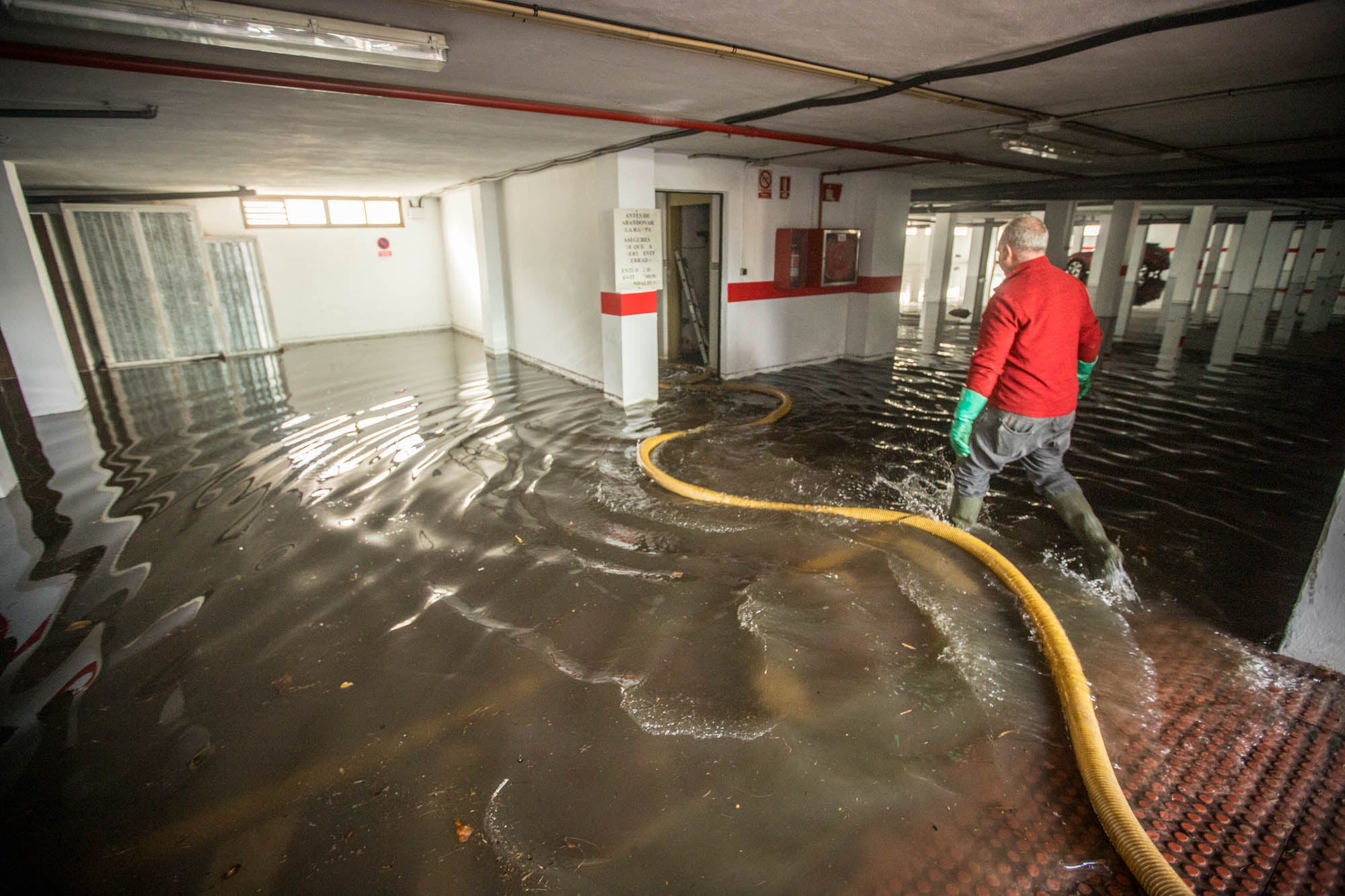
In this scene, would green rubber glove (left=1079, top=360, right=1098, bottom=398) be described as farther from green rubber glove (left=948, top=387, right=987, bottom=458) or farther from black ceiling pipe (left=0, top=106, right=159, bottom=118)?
black ceiling pipe (left=0, top=106, right=159, bottom=118)

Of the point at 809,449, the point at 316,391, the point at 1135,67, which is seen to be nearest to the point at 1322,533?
the point at 1135,67

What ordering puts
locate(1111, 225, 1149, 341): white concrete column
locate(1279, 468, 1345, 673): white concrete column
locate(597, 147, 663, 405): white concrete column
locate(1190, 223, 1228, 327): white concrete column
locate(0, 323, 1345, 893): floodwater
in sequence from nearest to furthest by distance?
locate(0, 323, 1345, 893): floodwater → locate(1279, 468, 1345, 673): white concrete column → locate(597, 147, 663, 405): white concrete column → locate(1111, 225, 1149, 341): white concrete column → locate(1190, 223, 1228, 327): white concrete column

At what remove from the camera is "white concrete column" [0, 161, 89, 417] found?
5711mm

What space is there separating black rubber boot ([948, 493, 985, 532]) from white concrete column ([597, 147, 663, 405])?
11.6ft

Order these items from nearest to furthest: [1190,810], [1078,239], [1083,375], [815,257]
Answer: [1190,810] → [1083,375] → [815,257] → [1078,239]

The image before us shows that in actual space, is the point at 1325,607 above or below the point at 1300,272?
below

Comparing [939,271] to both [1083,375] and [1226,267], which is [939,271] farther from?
[1226,267]

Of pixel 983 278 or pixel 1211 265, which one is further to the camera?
pixel 1211 265

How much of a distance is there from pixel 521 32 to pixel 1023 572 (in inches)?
131

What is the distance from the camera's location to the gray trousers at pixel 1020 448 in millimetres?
2760

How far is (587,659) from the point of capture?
2.35m

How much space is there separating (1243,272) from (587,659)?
23.4 metres

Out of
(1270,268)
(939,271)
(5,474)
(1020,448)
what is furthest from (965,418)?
(1270,268)

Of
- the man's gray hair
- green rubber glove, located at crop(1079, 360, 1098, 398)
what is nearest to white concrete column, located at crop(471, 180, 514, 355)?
the man's gray hair
